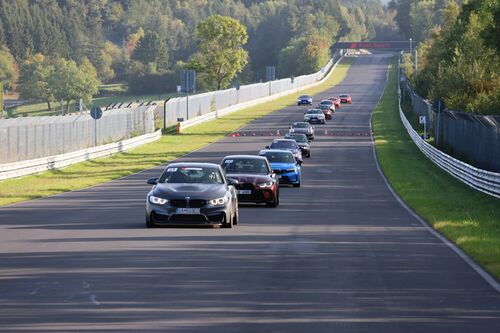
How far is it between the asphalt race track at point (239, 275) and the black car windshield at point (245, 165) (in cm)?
144

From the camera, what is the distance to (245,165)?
32719 millimetres

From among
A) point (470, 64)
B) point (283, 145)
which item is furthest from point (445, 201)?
point (470, 64)

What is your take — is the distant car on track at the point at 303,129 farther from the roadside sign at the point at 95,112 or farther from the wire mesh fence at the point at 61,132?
the roadside sign at the point at 95,112

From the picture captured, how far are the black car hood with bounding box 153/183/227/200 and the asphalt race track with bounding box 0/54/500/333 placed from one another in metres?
0.69

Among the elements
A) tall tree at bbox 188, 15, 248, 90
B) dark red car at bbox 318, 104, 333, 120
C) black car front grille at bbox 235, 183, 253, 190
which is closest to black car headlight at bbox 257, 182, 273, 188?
black car front grille at bbox 235, 183, 253, 190

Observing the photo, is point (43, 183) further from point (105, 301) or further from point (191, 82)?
point (191, 82)

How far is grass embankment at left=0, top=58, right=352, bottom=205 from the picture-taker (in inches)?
1604

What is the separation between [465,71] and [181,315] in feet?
200

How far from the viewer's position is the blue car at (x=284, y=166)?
134 ft

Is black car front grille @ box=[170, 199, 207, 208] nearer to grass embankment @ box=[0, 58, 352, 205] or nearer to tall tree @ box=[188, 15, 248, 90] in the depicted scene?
grass embankment @ box=[0, 58, 352, 205]

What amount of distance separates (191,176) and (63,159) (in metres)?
28.9

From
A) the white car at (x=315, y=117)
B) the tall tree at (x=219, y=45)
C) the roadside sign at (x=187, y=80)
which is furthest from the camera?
the tall tree at (x=219, y=45)

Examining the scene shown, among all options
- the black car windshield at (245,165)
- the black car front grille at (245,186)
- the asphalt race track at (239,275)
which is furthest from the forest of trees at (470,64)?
the asphalt race track at (239,275)

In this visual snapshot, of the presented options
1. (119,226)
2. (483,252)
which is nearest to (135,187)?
(119,226)
